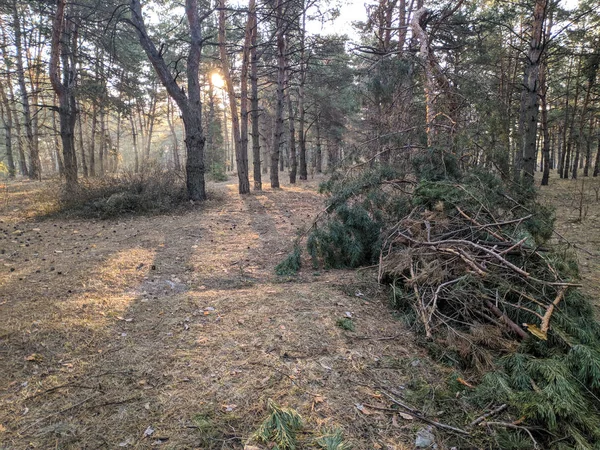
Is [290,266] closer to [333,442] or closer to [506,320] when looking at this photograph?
[506,320]

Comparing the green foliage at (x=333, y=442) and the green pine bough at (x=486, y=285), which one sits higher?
the green pine bough at (x=486, y=285)

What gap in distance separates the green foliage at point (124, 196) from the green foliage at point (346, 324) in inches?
292

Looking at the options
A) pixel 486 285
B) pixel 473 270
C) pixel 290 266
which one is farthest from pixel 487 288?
pixel 290 266

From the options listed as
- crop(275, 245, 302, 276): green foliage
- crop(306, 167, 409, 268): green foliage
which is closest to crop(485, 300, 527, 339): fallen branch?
crop(306, 167, 409, 268): green foliage

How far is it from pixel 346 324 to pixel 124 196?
7773mm

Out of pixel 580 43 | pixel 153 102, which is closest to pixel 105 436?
pixel 580 43

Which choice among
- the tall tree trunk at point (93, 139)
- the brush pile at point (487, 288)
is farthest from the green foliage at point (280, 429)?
the tall tree trunk at point (93, 139)

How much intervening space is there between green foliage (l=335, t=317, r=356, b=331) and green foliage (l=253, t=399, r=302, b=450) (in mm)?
1108

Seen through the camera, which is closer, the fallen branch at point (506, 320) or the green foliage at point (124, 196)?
the fallen branch at point (506, 320)

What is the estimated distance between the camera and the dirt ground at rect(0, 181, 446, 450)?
6.32 ft

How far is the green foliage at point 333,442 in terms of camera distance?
1744 mm

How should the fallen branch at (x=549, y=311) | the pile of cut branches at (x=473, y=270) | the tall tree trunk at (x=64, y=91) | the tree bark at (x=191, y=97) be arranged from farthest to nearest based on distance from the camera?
the tree bark at (x=191, y=97) < the tall tree trunk at (x=64, y=91) < the pile of cut branches at (x=473, y=270) < the fallen branch at (x=549, y=311)

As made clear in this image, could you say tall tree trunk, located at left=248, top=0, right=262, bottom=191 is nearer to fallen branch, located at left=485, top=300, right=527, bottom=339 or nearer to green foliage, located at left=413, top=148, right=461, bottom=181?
green foliage, located at left=413, top=148, right=461, bottom=181

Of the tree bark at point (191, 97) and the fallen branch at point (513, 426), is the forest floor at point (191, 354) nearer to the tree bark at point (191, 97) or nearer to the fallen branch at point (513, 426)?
the fallen branch at point (513, 426)
